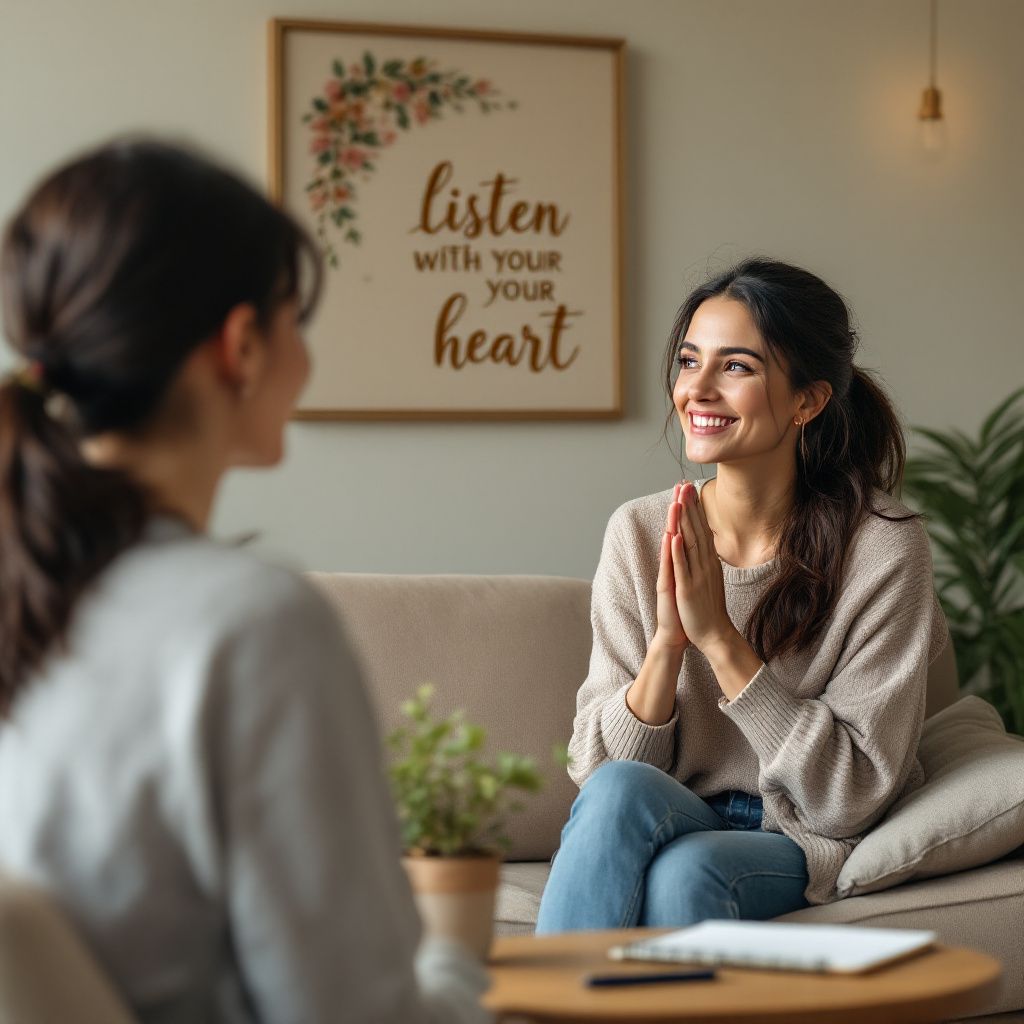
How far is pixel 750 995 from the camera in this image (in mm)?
1184

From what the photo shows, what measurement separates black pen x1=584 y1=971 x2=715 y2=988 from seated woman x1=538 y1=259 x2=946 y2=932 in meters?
0.69

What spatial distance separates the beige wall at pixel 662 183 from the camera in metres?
3.13

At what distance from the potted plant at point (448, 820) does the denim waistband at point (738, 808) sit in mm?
1065

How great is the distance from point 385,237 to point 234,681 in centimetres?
251

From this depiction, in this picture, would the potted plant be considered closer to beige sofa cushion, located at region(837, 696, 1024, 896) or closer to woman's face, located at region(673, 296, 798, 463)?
beige sofa cushion, located at region(837, 696, 1024, 896)

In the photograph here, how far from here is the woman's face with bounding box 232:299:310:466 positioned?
100 centimetres

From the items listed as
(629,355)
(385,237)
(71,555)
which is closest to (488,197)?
(385,237)

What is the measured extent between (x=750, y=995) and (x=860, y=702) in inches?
40.4

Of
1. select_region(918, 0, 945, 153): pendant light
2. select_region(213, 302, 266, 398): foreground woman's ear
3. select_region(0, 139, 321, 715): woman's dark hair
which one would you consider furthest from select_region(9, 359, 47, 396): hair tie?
select_region(918, 0, 945, 153): pendant light

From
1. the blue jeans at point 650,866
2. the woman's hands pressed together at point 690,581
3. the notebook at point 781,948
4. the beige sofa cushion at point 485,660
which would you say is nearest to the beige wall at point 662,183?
the beige sofa cushion at point 485,660

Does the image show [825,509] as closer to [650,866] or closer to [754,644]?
[754,644]

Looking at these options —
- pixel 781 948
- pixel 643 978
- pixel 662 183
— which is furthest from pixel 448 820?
pixel 662 183

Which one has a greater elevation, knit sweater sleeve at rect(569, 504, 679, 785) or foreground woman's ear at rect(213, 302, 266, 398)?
foreground woman's ear at rect(213, 302, 266, 398)

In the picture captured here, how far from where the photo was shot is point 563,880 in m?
1.97
